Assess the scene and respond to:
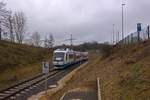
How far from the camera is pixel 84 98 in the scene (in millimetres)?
22641

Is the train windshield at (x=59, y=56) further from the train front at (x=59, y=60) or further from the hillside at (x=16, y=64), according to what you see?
the hillside at (x=16, y=64)

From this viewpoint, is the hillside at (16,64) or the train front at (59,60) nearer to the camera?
the hillside at (16,64)

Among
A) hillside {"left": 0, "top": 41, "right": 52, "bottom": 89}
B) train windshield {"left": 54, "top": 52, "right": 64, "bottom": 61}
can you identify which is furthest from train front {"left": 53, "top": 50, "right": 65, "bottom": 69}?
hillside {"left": 0, "top": 41, "right": 52, "bottom": 89}

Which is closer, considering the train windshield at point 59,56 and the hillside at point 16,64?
the hillside at point 16,64

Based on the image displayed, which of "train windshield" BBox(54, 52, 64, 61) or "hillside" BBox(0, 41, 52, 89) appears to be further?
"train windshield" BBox(54, 52, 64, 61)

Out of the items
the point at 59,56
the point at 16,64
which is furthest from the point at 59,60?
the point at 16,64

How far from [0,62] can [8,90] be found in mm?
23465

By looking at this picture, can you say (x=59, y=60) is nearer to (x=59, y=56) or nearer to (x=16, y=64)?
(x=59, y=56)

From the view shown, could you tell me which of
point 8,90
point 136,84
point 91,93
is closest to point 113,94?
point 136,84

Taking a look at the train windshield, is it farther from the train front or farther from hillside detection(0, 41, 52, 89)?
hillside detection(0, 41, 52, 89)

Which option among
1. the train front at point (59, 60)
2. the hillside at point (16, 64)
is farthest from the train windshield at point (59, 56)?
the hillside at point (16, 64)

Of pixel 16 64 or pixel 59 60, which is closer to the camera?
pixel 59 60

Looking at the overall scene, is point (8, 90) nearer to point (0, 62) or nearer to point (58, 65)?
point (0, 62)

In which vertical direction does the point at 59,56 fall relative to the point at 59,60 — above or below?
above
